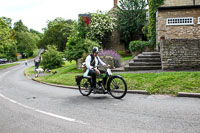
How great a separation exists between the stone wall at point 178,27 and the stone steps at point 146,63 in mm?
5106

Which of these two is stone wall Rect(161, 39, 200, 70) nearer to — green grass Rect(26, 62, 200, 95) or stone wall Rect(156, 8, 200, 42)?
green grass Rect(26, 62, 200, 95)

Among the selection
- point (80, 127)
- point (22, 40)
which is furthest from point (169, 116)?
point (22, 40)

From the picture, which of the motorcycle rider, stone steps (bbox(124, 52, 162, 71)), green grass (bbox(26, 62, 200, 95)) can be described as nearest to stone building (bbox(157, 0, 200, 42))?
stone steps (bbox(124, 52, 162, 71))

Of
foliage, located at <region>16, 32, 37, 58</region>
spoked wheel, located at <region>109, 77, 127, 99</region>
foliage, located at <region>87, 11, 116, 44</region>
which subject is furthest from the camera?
foliage, located at <region>16, 32, 37, 58</region>

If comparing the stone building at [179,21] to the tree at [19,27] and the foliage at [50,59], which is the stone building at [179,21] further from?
the tree at [19,27]

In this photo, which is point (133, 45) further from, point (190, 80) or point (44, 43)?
point (44, 43)

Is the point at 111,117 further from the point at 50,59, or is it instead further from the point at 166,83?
the point at 50,59

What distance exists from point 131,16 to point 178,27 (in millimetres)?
13521

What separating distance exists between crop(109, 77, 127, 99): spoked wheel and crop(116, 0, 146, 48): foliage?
25.4 m

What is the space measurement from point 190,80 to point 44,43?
59.6 metres

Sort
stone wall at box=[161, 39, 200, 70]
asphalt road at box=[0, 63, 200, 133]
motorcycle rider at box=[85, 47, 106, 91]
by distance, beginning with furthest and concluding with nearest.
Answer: stone wall at box=[161, 39, 200, 70], motorcycle rider at box=[85, 47, 106, 91], asphalt road at box=[0, 63, 200, 133]

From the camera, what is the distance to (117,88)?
7.42 meters

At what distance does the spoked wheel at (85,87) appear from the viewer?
843cm

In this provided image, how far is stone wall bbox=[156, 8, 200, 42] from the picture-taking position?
18797mm
